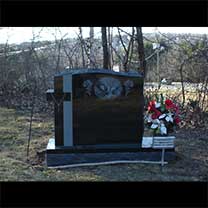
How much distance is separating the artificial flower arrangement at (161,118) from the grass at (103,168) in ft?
1.39

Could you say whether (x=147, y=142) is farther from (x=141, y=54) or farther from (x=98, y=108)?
(x=141, y=54)

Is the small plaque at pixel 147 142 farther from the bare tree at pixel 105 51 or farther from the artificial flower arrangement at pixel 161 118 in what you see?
the bare tree at pixel 105 51

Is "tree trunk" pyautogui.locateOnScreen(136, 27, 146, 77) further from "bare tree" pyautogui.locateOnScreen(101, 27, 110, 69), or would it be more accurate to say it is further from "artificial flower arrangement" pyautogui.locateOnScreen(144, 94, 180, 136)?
"artificial flower arrangement" pyautogui.locateOnScreen(144, 94, 180, 136)

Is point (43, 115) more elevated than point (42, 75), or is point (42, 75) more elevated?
point (42, 75)

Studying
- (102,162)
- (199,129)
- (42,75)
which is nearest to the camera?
(102,162)

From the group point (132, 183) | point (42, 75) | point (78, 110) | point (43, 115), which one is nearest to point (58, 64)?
point (42, 75)

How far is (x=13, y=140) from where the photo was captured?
594 centimetres

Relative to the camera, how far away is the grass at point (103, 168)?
420 centimetres

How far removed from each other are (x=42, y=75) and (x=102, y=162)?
4.65 metres

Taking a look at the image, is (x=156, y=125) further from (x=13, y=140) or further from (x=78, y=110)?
(x=13, y=140)

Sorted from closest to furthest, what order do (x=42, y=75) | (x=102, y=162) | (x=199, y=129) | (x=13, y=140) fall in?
(x=102, y=162) < (x=13, y=140) < (x=199, y=129) < (x=42, y=75)

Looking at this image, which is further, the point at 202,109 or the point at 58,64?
the point at 58,64

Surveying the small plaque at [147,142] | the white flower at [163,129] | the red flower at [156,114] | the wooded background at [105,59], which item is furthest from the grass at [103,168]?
the wooded background at [105,59]

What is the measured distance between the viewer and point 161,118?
470 cm
